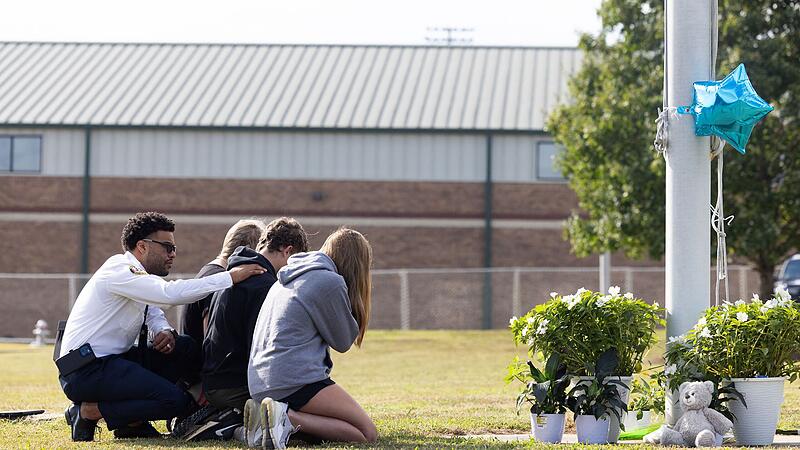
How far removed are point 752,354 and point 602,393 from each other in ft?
3.26

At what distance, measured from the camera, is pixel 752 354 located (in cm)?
816

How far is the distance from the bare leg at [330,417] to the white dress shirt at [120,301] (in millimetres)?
1033

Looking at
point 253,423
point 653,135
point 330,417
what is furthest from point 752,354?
point 653,135

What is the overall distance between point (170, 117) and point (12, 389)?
2134 cm

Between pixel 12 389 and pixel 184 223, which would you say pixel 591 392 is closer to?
pixel 12 389

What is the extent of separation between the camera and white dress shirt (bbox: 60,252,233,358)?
8562 mm

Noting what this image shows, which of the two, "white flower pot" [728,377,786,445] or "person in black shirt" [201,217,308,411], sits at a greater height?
"person in black shirt" [201,217,308,411]

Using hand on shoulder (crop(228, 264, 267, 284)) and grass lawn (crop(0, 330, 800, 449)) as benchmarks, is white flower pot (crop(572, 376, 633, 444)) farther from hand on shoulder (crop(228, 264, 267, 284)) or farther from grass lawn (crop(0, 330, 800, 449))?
hand on shoulder (crop(228, 264, 267, 284))

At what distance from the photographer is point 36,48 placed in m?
42.7

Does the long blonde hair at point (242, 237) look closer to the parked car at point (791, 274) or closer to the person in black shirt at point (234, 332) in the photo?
the person in black shirt at point (234, 332)

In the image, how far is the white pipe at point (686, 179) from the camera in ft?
28.8

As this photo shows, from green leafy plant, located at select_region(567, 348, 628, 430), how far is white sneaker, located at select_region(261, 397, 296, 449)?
6.32 ft

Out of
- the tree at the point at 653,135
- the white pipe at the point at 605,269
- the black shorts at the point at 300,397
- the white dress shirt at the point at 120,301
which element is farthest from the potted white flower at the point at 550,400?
the white pipe at the point at 605,269

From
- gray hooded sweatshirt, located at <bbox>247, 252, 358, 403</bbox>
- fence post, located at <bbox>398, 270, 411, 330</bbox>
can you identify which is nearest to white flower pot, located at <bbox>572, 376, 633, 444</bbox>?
gray hooded sweatshirt, located at <bbox>247, 252, 358, 403</bbox>
